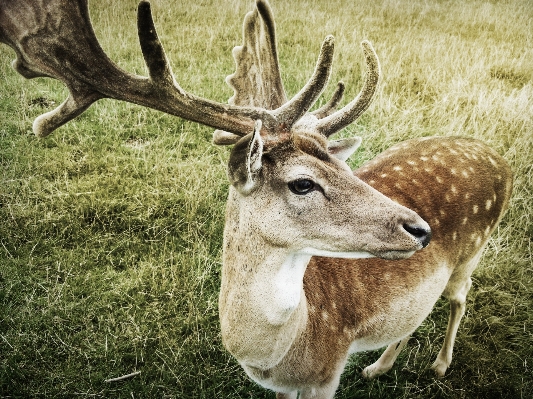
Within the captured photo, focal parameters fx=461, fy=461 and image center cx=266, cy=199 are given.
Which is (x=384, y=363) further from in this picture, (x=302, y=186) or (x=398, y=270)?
(x=302, y=186)

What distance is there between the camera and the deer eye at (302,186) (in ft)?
3.48

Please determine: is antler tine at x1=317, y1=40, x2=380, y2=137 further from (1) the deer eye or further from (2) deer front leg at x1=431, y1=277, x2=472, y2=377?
(2) deer front leg at x1=431, y1=277, x2=472, y2=377

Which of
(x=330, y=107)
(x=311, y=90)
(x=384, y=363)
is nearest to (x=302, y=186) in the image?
(x=311, y=90)

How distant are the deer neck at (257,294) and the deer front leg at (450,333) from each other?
90 cm

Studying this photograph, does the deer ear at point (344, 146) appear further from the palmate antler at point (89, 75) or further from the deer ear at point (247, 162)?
the deer ear at point (247, 162)

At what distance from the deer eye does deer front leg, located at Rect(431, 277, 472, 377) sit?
Answer: 108 centimetres

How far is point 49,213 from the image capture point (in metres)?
2.17

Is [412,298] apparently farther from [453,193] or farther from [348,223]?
[348,223]

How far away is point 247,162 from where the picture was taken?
0.99 metres

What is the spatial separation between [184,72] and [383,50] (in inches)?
52.7

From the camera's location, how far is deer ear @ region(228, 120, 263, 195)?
3.17ft

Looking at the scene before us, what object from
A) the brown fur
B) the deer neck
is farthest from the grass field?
the deer neck

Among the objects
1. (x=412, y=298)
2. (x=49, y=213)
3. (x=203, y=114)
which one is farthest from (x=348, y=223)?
(x=49, y=213)

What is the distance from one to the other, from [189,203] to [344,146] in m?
1.19
